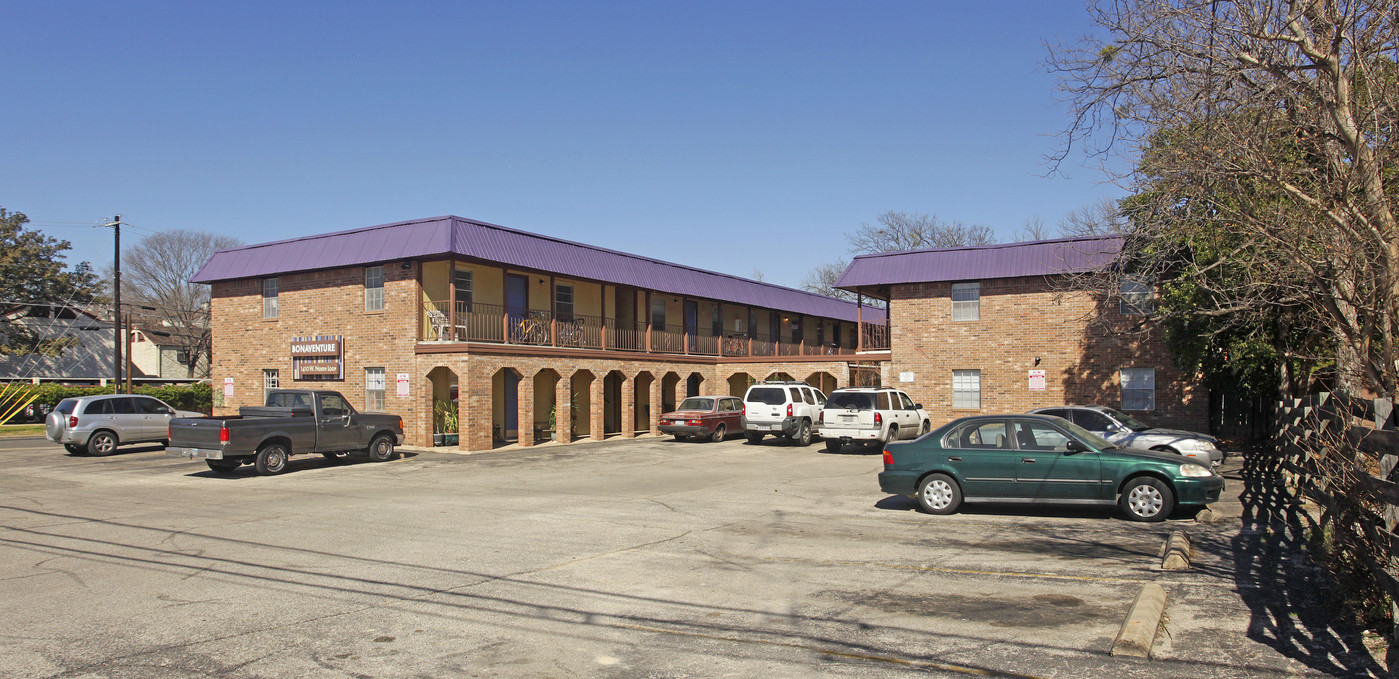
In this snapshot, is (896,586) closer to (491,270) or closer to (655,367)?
(491,270)

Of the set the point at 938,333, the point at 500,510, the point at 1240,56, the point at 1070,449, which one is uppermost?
the point at 1240,56

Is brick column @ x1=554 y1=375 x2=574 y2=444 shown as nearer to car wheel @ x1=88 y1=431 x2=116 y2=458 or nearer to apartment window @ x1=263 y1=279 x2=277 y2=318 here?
apartment window @ x1=263 y1=279 x2=277 y2=318

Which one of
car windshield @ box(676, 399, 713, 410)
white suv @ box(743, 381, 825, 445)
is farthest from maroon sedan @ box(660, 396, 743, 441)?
white suv @ box(743, 381, 825, 445)

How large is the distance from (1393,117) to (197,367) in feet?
227

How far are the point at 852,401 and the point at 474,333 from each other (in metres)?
11.4

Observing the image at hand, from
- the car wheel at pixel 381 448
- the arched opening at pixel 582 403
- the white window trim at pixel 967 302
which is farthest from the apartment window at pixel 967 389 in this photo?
the car wheel at pixel 381 448

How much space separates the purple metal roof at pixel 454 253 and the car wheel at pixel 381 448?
218 inches

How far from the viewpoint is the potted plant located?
25953 mm

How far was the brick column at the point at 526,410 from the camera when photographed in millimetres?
27109

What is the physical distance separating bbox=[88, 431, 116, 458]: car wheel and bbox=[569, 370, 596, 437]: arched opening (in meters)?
13.7

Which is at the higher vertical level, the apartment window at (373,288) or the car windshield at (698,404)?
the apartment window at (373,288)

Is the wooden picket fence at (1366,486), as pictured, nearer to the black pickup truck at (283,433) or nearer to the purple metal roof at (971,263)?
the purple metal roof at (971,263)

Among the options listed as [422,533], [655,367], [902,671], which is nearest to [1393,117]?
[902,671]

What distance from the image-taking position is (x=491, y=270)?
2856 centimetres
